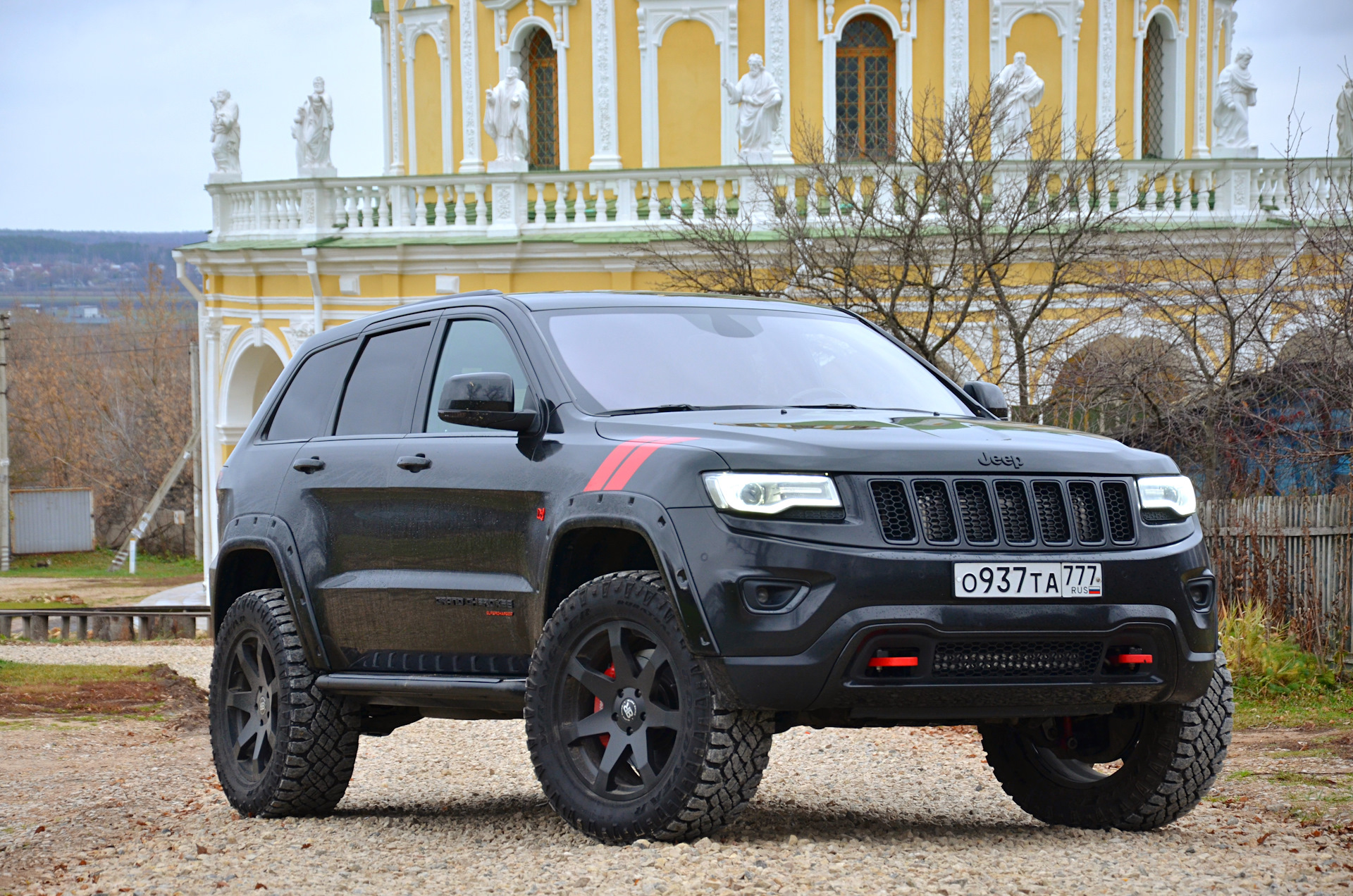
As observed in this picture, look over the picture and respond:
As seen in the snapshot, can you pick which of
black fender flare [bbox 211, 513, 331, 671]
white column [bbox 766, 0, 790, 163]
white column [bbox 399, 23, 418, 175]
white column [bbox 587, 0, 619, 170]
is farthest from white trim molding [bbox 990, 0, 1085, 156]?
black fender flare [bbox 211, 513, 331, 671]

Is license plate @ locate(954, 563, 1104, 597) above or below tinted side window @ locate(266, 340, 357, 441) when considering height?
below

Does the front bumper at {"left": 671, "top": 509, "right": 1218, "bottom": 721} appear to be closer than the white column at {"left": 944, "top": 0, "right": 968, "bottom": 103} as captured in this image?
Yes

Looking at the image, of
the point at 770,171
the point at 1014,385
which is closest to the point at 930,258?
the point at 1014,385

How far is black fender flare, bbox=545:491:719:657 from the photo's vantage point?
214 inches

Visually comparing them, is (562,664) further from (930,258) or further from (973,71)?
(973,71)

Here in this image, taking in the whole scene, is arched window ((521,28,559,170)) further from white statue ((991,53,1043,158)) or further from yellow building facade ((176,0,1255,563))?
white statue ((991,53,1043,158))

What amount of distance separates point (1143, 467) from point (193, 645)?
72.8 feet

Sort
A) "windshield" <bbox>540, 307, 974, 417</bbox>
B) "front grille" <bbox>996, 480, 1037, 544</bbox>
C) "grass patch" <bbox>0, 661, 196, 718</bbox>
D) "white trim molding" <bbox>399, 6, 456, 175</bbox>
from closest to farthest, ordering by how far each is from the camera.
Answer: "front grille" <bbox>996, 480, 1037, 544</bbox> < "windshield" <bbox>540, 307, 974, 417</bbox> < "grass patch" <bbox>0, 661, 196, 718</bbox> < "white trim molding" <bbox>399, 6, 456, 175</bbox>

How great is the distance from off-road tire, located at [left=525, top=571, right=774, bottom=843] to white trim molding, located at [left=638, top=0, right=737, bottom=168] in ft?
86.9

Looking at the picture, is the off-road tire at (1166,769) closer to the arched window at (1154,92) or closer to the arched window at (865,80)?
the arched window at (865,80)

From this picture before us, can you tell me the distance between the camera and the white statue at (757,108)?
90.1 ft

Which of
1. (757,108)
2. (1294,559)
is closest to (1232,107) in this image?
(757,108)

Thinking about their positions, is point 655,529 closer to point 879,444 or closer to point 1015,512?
point 879,444

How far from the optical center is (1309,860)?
5867mm
